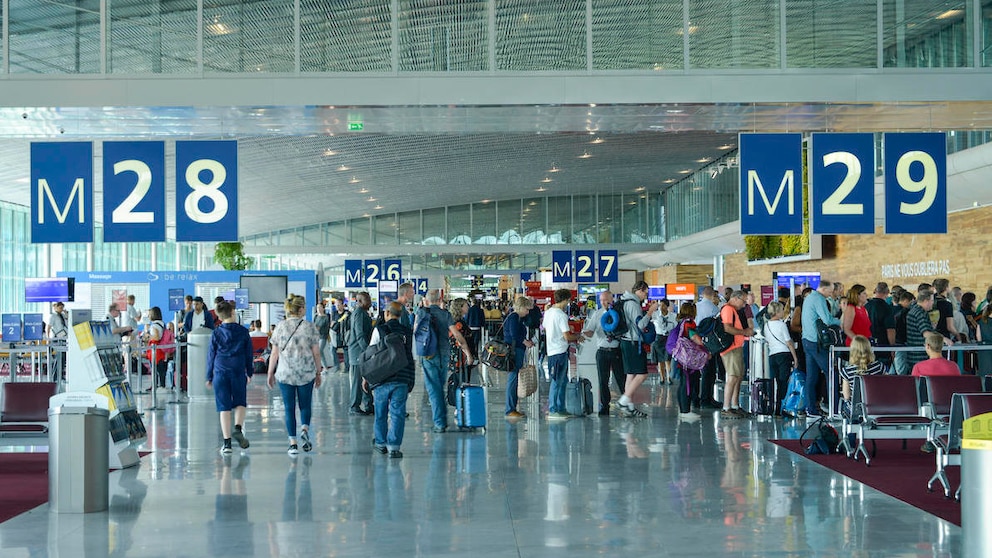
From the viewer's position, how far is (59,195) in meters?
11.4

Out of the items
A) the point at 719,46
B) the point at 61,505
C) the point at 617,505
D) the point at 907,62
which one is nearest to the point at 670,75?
Result: the point at 719,46

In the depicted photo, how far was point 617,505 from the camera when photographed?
25.0 ft

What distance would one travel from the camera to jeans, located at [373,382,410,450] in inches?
393

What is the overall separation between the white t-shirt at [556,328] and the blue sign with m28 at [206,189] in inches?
163

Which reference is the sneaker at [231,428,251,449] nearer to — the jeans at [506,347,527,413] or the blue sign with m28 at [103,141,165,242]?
the blue sign with m28 at [103,141,165,242]

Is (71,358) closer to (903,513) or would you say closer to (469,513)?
(469,513)

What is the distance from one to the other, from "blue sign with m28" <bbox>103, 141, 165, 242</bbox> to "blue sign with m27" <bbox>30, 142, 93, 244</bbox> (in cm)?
23

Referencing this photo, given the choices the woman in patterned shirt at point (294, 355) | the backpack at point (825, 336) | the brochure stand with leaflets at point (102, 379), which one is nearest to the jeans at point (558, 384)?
the backpack at point (825, 336)

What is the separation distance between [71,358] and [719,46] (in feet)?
25.8

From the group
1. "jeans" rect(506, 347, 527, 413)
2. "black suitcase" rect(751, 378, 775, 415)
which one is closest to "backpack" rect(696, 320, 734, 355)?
"black suitcase" rect(751, 378, 775, 415)

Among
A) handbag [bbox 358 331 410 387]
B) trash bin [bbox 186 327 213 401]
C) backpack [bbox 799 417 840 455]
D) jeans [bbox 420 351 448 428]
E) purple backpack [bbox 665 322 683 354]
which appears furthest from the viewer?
trash bin [bbox 186 327 213 401]

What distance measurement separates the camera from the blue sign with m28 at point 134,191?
11.3 metres

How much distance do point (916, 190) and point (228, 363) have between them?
776 cm

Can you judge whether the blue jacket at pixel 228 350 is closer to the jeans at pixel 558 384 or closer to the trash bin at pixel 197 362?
the jeans at pixel 558 384
